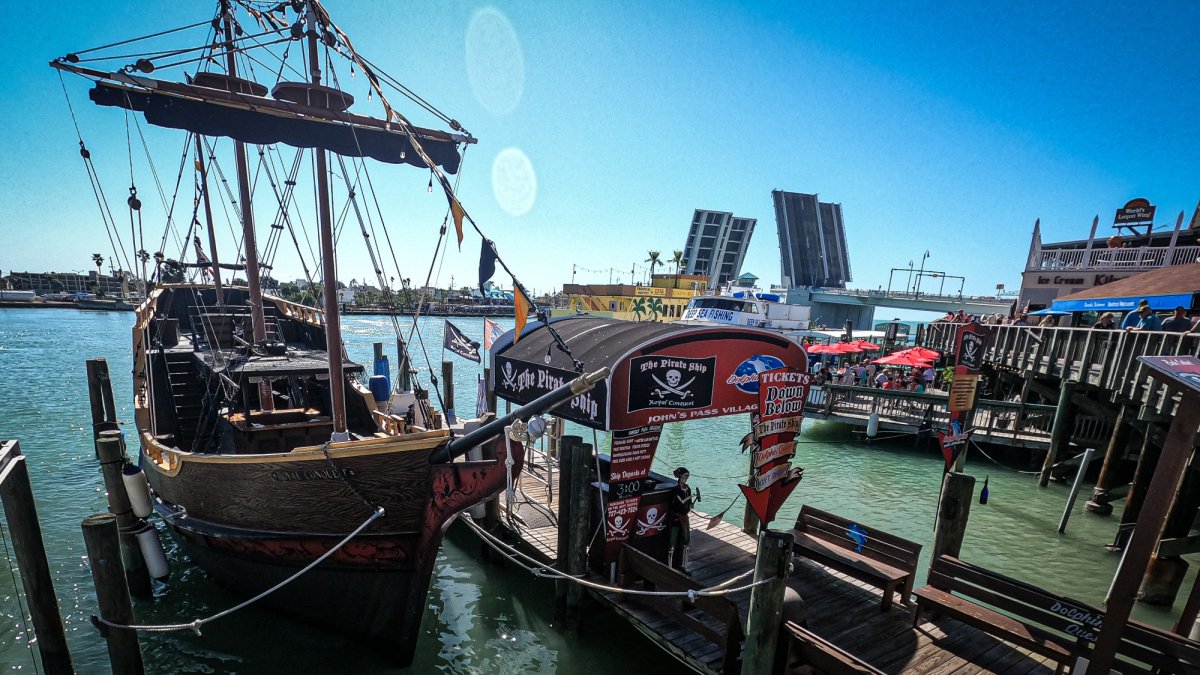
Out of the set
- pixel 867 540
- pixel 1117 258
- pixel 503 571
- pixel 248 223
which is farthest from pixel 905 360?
pixel 248 223

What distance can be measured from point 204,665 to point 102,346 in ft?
182

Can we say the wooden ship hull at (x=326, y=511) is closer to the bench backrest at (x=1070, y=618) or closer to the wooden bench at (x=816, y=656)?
the wooden bench at (x=816, y=656)

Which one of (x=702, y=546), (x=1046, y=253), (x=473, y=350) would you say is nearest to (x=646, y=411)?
(x=702, y=546)

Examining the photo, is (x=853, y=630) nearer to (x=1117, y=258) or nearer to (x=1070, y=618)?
(x=1070, y=618)

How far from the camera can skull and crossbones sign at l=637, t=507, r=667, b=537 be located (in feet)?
25.4

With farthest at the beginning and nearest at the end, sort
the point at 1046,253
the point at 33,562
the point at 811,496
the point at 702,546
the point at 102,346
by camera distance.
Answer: the point at 102,346, the point at 1046,253, the point at 811,496, the point at 702,546, the point at 33,562

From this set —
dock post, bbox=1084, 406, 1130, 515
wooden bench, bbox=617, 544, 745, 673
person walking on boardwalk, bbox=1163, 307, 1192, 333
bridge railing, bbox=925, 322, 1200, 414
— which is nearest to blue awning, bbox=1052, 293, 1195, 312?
bridge railing, bbox=925, 322, 1200, 414

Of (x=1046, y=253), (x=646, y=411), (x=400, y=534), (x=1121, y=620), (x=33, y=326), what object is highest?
(x=1046, y=253)

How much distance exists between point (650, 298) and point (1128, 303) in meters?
41.4

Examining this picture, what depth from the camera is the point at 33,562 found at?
5.27 meters

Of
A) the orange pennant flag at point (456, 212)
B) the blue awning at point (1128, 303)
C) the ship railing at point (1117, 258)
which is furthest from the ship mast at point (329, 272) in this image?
the ship railing at point (1117, 258)

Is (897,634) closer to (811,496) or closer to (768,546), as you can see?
(768,546)

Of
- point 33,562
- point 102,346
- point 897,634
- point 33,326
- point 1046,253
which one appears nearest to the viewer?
point 33,562

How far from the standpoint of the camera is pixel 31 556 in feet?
17.2
